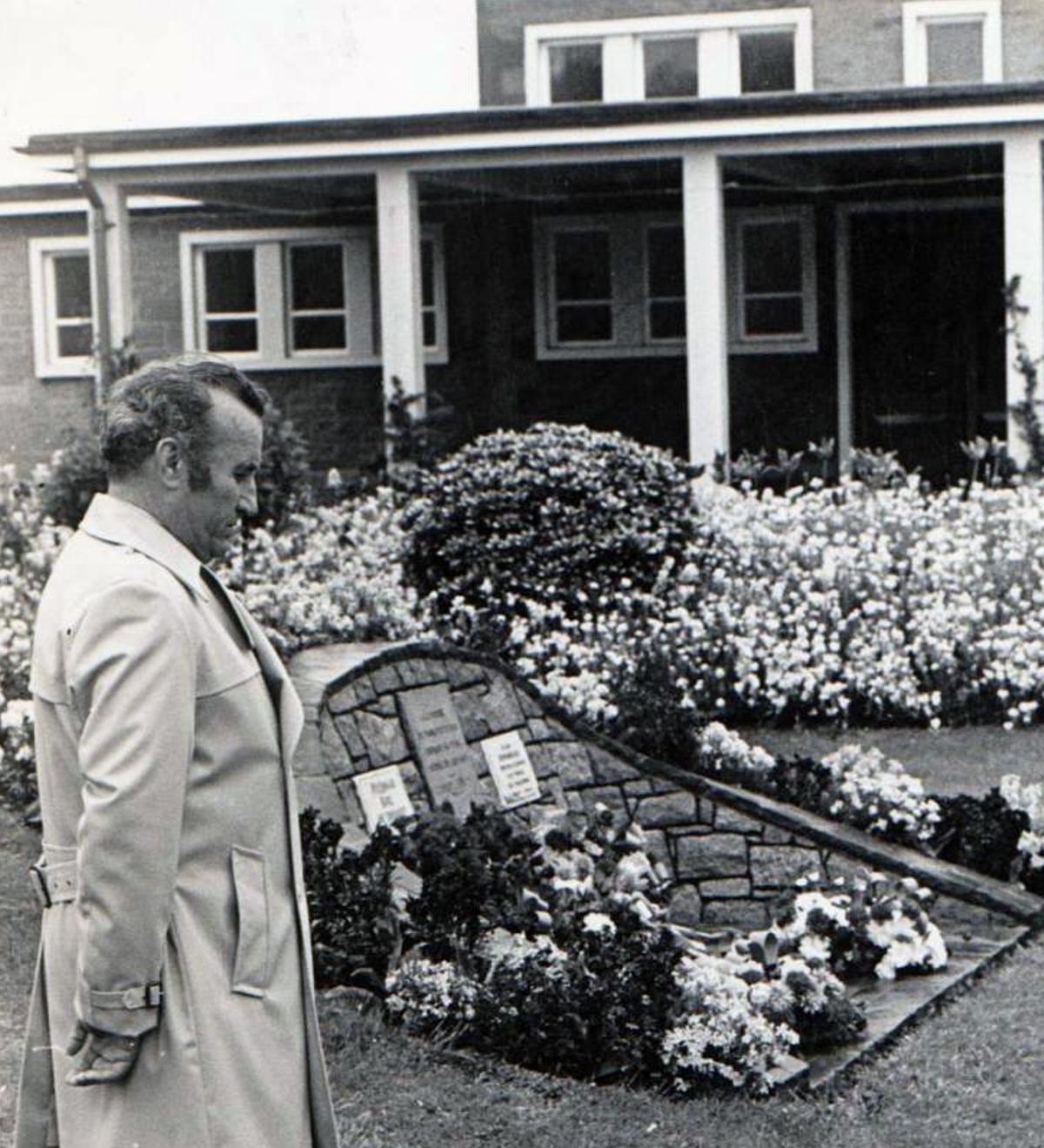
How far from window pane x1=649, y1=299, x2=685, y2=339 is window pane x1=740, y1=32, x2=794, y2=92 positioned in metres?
3.55

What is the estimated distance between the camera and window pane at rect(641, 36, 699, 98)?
25250mm

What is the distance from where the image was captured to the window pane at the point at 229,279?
2364cm

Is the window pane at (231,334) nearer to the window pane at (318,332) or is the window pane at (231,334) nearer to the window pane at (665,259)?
the window pane at (318,332)

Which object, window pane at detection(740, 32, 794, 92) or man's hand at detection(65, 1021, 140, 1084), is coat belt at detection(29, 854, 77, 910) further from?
window pane at detection(740, 32, 794, 92)

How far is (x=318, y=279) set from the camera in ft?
77.2

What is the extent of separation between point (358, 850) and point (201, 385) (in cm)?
410

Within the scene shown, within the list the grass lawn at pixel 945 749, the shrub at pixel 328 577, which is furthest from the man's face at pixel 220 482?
the grass lawn at pixel 945 749

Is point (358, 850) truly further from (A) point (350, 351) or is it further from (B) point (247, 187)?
(A) point (350, 351)

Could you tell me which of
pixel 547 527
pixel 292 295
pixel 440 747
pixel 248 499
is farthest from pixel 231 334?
pixel 248 499

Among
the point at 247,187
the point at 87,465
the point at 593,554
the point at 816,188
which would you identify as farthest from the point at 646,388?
the point at 593,554

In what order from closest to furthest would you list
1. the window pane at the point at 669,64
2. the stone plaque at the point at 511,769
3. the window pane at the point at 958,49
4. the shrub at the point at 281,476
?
the stone plaque at the point at 511,769 < the shrub at the point at 281,476 < the window pane at the point at 958,49 < the window pane at the point at 669,64

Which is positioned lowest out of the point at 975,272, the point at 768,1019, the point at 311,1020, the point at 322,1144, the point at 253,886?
the point at 768,1019

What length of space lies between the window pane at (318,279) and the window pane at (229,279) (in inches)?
8.0

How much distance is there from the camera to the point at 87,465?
1608 cm
